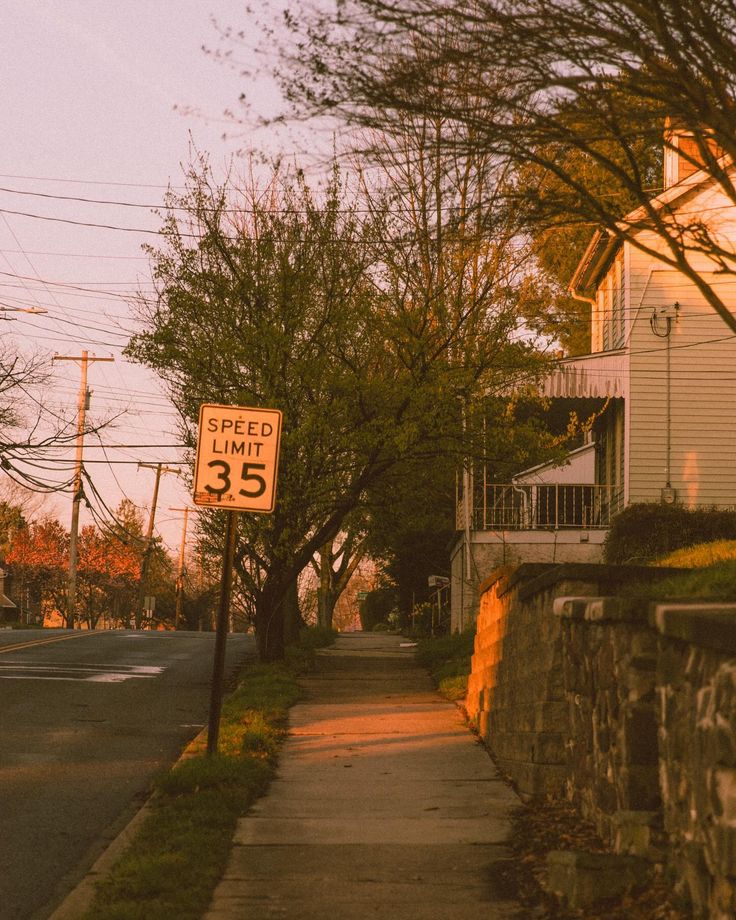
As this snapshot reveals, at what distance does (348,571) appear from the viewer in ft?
177

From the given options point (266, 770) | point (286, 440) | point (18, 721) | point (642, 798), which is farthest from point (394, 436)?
point (642, 798)

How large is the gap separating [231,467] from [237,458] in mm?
96

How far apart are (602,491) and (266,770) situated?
57.8ft

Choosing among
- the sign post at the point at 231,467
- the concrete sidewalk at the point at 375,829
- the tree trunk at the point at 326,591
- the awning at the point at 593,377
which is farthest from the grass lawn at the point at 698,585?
the tree trunk at the point at 326,591

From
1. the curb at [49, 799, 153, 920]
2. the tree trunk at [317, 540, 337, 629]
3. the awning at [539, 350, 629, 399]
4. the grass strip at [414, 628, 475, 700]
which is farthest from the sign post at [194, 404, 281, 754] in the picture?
the tree trunk at [317, 540, 337, 629]

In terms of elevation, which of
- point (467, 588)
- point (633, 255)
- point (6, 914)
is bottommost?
point (6, 914)

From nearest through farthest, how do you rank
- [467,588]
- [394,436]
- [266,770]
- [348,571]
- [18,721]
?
[266,770] < [18,721] < [394,436] < [467,588] < [348,571]

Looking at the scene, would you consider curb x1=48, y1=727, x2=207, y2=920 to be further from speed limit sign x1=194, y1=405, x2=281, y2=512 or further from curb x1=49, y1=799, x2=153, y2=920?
speed limit sign x1=194, y1=405, x2=281, y2=512

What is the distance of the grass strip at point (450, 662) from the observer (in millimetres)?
16359

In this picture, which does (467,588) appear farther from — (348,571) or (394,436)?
(348,571)

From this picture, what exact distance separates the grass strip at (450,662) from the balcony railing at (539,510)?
2.74 m

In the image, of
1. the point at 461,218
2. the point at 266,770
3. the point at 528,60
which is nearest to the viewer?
the point at 528,60

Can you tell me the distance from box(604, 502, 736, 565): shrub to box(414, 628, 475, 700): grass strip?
2871mm

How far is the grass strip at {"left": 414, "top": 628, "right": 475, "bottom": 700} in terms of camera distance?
53.7ft
